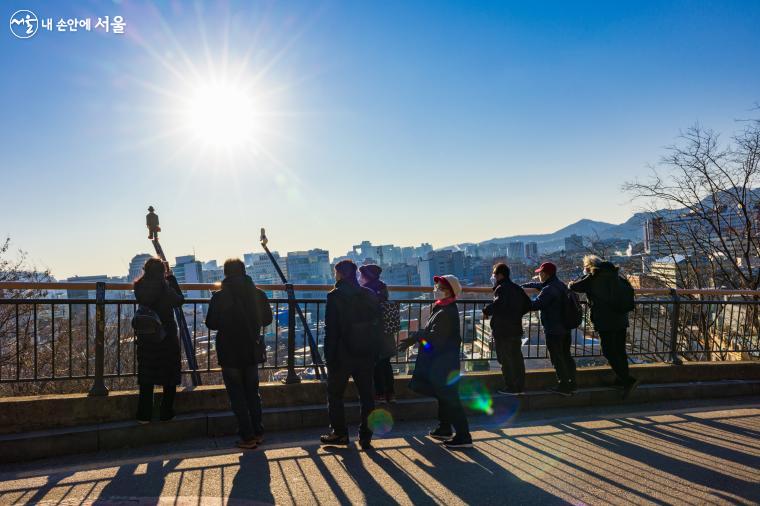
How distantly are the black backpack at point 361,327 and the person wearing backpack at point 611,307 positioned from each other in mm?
3364

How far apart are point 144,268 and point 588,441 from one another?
509 centimetres

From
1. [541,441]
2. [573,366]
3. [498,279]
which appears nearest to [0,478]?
[541,441]

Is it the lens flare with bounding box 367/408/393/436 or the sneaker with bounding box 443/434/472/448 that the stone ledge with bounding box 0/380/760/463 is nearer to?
the lens flare with bounding box 367/408/393/436

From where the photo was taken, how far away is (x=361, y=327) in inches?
204

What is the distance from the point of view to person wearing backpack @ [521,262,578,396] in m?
6.91

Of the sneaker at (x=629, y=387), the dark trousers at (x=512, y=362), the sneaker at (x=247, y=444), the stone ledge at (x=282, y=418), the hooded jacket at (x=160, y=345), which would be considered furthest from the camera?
the sneaker at (x=629, y=387)

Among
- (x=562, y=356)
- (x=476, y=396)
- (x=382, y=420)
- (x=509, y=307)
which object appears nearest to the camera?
(x=382, y=420)

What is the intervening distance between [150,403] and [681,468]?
5172 mm

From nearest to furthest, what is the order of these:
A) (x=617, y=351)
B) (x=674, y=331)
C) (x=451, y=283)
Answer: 1. (x=451, y=283)
2. (x=617, y=351)
3. (x=674, y=331)

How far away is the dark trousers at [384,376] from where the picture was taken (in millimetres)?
6340

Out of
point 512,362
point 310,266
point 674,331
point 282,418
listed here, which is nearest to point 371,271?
point 282,418

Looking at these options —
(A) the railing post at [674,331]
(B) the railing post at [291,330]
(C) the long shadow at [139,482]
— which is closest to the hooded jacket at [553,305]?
(A) the railing post at [674,331]

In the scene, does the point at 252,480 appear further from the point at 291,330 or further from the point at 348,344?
the point at 291,330

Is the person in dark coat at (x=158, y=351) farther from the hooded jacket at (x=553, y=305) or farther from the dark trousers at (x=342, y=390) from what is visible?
the hooded jacket at (x=553, y=305)
